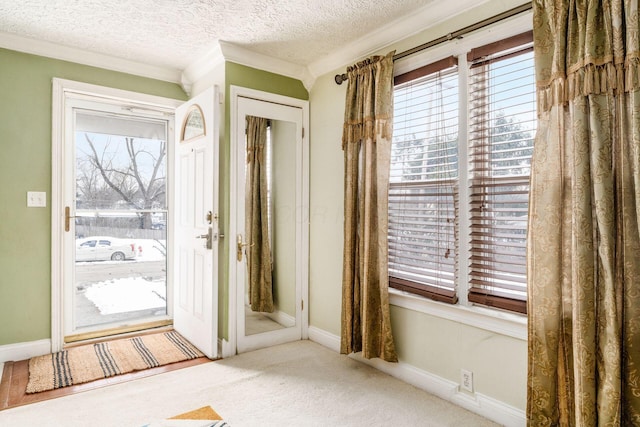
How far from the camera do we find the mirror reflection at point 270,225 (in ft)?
10.6

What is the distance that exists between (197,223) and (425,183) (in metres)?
1.89

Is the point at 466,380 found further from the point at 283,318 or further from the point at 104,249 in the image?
the point at 104,249

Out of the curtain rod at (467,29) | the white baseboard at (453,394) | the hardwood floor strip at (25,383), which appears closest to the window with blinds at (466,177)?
the curtain rod at (467,29)

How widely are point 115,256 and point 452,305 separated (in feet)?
10.3

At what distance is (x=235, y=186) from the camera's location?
10.2ft

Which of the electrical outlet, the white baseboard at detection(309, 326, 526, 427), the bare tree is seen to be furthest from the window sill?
the bare tree

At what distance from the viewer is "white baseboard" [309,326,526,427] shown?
2.07 metres

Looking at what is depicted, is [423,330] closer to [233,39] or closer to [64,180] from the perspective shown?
[233,39]

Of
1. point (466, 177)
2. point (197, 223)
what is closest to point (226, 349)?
point (197, 223)

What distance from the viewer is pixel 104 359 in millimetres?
3020

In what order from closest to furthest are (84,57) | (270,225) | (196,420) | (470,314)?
(196,420)
(470,314)
(84,57)
(270,225)

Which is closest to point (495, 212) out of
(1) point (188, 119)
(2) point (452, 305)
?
(2) point (452, 305)

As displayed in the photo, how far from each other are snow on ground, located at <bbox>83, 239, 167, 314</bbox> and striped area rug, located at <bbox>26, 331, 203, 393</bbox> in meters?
0.43

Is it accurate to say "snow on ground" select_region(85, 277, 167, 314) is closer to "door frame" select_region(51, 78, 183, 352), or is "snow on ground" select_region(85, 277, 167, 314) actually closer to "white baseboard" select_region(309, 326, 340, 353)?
"door frame" select_region(51, 78, 183, 352)
